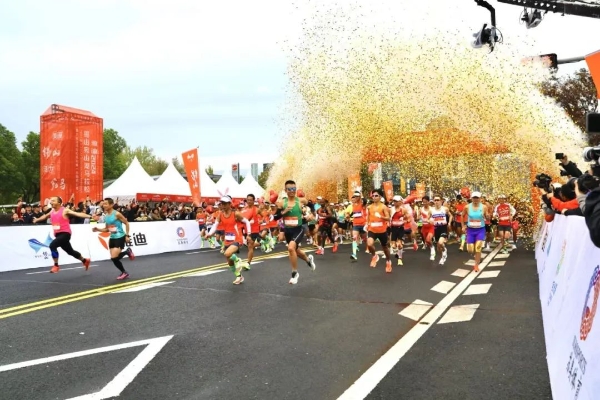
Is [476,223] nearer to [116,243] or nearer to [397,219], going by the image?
[397,219]

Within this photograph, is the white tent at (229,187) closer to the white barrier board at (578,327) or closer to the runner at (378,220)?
A: the runner at (378,220)

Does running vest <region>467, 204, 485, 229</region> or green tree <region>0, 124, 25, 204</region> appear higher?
green tree <region>0, 124, 25, 204</region>

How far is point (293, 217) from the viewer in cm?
1116

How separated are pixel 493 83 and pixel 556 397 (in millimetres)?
19852

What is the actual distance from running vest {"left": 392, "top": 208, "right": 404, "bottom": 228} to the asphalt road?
14.1ft

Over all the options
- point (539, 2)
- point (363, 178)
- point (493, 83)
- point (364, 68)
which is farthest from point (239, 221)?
point (363, 178)

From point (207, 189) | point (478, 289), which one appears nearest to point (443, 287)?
point (478, 289)

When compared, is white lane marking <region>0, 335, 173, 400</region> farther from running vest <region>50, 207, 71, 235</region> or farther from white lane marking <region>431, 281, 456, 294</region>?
running vest <region>50, 207, 71, 235</region>

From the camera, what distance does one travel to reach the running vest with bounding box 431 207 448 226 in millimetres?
15664

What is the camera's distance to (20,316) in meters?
7.33

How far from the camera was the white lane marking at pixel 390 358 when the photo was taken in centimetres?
412

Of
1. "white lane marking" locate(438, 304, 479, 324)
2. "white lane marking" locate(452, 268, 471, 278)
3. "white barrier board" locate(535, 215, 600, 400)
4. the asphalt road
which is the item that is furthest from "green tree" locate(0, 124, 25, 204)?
"white barrier board" locate(535, 215, 600, 400)

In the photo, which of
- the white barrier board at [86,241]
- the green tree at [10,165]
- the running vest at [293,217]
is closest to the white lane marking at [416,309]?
the running vest at [293,217]

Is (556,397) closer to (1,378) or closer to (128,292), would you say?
(1,378)
